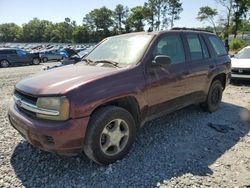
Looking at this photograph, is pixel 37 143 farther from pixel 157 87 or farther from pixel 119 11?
pixel 119 11

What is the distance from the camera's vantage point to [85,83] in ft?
11.0

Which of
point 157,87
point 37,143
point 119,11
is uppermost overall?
point 119,11

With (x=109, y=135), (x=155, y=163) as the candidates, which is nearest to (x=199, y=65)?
(x=155, y=163)

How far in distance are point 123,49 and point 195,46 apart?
1676mm

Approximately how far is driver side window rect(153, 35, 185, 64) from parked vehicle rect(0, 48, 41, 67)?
772 inches

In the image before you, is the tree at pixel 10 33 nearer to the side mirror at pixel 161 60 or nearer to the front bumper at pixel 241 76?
the front bumper at pixel 241 76

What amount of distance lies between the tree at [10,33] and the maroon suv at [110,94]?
5034 inches

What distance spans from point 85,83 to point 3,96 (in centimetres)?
577

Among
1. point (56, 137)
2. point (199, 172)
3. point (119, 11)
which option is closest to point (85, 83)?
point (56, 137)

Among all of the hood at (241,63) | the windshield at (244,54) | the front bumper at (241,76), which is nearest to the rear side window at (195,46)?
the front bumper at (241,76)

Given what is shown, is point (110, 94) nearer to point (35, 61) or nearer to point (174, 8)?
point (35, 61)

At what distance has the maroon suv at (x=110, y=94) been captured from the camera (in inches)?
125

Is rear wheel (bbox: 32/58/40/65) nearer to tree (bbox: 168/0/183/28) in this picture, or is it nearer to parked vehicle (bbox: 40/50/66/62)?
parked vehicle (bbox: 40/50/66/62)

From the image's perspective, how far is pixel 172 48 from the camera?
185 inches
